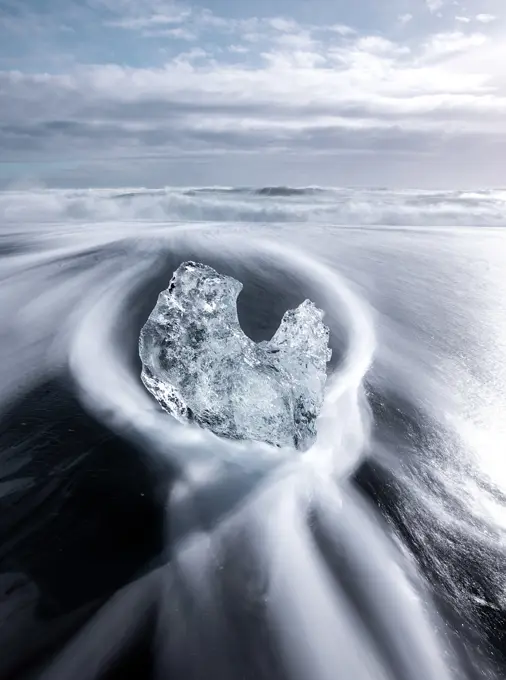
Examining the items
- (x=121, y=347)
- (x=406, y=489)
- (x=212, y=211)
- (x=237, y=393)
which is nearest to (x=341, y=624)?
(x=406, y=489)

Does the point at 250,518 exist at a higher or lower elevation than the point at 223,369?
lower

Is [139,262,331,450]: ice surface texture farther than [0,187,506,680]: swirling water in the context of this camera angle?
Yes

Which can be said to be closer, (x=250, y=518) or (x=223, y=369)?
(x=250, y=518)

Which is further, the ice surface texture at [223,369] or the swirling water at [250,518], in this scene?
the ice surface texture at [223,369]
